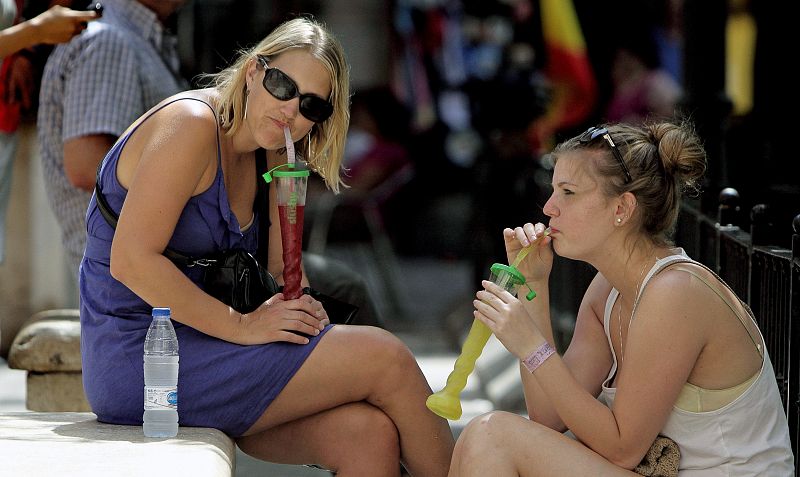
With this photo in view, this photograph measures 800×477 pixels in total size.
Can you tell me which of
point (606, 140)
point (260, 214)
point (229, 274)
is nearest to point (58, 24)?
point (260, 214)

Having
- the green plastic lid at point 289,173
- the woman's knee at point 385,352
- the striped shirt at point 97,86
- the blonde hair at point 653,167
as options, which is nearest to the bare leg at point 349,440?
the woman's knee at point 385,352

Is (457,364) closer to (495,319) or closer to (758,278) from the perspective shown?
(495,319)

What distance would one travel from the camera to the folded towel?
2994 millimetres

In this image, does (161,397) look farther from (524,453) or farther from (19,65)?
(19,65)

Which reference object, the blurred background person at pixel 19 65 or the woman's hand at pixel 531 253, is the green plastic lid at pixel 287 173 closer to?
the woman's hand at pixel 531 253

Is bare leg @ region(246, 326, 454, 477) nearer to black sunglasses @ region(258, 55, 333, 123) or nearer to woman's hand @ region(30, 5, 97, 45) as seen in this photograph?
black sunglasses @ region(258, 55, 333, 123)

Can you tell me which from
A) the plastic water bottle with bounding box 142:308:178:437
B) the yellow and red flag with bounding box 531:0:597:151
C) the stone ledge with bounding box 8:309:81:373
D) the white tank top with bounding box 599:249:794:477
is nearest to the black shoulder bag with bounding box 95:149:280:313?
the plastic water bottle with bounding box 142:308:178:437

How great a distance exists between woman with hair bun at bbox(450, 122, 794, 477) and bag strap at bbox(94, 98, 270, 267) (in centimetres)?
78

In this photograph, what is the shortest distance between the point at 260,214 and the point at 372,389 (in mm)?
643

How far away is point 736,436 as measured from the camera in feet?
9.80

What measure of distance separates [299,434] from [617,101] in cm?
688

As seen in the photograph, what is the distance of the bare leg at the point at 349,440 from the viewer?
3.33 meters

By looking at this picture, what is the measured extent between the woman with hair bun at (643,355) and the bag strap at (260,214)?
2.58 feet

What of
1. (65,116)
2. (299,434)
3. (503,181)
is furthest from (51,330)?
(503,181)
